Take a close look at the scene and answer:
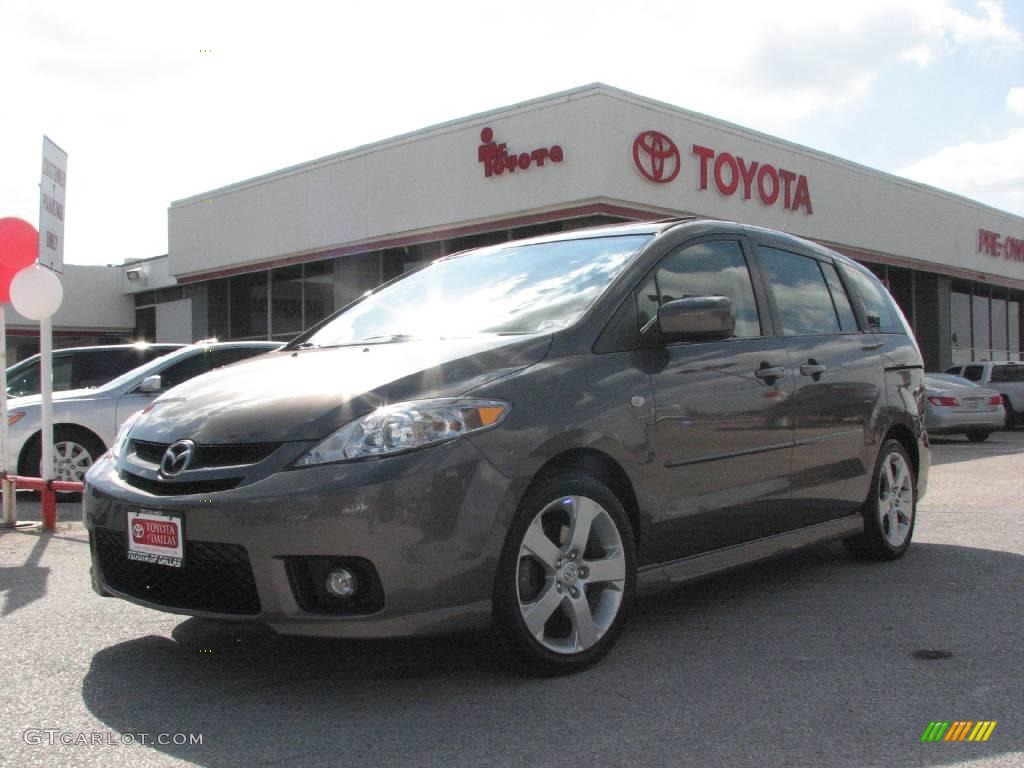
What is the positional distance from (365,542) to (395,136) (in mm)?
17633

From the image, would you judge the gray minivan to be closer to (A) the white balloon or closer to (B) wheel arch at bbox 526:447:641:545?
(B) wheel arch at bbox 526:447:641:545

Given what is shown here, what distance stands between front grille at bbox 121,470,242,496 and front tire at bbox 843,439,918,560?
3.66 metres

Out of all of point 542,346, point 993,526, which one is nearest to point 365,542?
point 542,346

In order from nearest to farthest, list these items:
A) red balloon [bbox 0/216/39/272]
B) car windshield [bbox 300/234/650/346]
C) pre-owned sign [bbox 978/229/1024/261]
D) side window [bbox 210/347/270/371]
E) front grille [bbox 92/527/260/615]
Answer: front grille [bbox 92/527/260/615] < car windshield [bbox 300/234/650/346] < red balloon [bbox 0/216/39/272] < side window [bbox 210/347/270/371] < pre-owned sign [bbox 978/229/1024/261]

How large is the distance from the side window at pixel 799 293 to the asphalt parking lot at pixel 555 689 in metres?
1.33

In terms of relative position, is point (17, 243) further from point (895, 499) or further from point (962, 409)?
point (962, 409)

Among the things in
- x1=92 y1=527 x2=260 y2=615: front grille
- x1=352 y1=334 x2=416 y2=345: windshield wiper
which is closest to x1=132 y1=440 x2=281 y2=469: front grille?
x1=92 y1=527 x2=260 y2=615: front grille

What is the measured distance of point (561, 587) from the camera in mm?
3500

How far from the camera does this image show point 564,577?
11.5ft

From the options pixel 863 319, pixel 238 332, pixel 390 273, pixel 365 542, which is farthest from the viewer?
pixel 238 332

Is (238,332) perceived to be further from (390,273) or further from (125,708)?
(125,708)

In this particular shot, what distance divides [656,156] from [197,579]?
15.2m

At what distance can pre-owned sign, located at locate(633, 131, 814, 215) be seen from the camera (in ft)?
56.7

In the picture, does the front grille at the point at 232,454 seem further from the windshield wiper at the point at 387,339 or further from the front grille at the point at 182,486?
the windshield wiper at the point at 387,339
